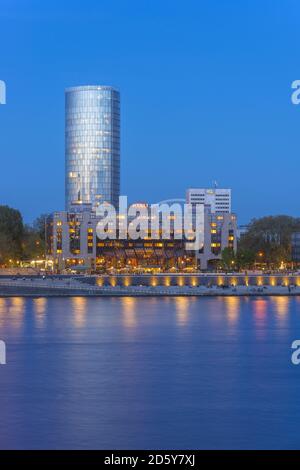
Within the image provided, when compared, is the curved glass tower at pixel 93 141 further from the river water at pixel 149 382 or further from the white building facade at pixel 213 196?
the river water at pixel 149 382

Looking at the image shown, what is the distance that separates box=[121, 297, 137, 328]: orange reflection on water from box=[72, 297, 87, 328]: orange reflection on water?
1837mm

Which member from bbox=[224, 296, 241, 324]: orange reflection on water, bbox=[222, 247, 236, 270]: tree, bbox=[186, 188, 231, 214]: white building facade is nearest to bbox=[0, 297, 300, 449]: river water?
bbox=[224, 296, 241, 324]: orange reflection on water

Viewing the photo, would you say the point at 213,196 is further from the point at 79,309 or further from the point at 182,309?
the point at 79,309

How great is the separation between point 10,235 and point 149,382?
2544 inches

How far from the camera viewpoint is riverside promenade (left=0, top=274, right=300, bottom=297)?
59.5 metres

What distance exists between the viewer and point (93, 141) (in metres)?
143

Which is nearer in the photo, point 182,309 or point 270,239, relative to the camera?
point 182,309

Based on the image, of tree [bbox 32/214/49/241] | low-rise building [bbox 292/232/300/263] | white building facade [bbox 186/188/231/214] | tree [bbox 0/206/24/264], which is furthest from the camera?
white building facade [bbox 186/188/231/214]

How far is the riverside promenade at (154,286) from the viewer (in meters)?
59.5

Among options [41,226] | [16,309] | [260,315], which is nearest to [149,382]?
[260,315]

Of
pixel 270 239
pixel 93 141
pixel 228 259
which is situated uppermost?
pixel 93 141

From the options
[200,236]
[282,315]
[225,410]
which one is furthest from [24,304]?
[200,236]

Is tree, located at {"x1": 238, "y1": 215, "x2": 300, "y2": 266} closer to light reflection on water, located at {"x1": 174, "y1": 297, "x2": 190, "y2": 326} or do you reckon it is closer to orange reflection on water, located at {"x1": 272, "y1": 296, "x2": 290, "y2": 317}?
orange reflection on water, located at {"x1": 272, "y1": 296, "x2": 290, "y2": 317}

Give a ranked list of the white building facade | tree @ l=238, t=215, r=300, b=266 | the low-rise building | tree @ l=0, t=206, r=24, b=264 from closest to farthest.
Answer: tree @ l=0, t=206, r=24, b=264, tree @ l=238, t=215, r=300, b=266, the low-rise building, the white building facade
